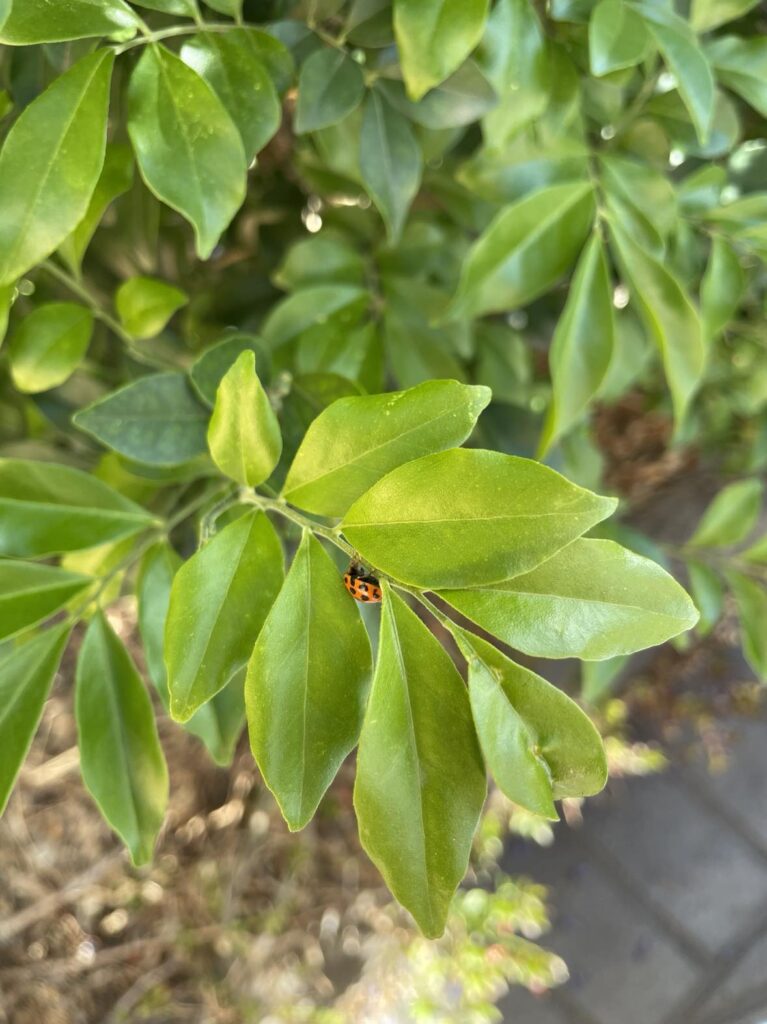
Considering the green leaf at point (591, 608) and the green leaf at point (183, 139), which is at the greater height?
the green leaf at point (183, 139)

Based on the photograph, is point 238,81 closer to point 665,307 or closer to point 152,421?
point 152,421

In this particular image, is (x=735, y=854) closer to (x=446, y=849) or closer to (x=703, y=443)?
(x=703, y=443)

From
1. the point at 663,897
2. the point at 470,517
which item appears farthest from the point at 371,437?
the point at 663,897

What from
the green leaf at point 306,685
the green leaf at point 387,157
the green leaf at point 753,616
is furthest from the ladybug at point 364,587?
the green leaf at point 753,616

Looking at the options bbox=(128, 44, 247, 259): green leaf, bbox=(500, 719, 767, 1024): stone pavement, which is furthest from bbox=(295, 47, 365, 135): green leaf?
bbox=(500, 719, 767, 1024): stone pavement

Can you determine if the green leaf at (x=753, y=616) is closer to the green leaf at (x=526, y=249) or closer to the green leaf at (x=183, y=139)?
the green leaf at (x=526, y=249)
